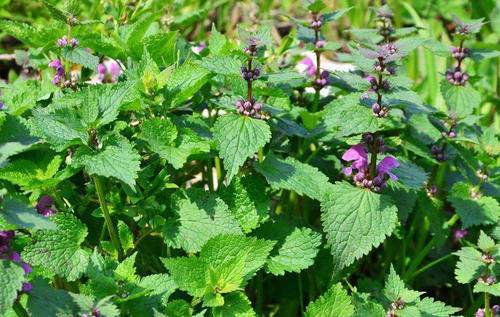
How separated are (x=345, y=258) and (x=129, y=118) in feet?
3.19

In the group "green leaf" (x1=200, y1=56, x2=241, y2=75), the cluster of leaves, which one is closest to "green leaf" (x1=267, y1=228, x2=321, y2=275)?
the cluster of leaves

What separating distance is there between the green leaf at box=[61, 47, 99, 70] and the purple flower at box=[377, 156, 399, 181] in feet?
Answer: 3.43

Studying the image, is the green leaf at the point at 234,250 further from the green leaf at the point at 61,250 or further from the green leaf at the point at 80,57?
the green leaf at the point at 80,57

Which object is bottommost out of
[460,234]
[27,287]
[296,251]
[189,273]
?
[460,234]

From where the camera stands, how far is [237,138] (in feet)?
7.06

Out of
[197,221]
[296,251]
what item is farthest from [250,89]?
[296,251]

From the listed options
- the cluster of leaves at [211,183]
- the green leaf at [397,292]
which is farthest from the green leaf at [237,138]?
the green leaf at [397,292]

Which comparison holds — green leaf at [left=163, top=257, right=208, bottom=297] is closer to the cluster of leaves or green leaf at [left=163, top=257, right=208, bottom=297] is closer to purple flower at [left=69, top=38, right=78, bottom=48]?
the cluster of leaves

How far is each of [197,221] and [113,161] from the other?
401 mm

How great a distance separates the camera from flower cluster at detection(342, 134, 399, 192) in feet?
7.27

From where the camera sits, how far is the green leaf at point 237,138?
2.11 meters

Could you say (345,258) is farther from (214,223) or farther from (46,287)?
(46,287)

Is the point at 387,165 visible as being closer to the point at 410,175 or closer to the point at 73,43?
the point at 410,175

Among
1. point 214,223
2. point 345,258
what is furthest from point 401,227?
point 214,223
